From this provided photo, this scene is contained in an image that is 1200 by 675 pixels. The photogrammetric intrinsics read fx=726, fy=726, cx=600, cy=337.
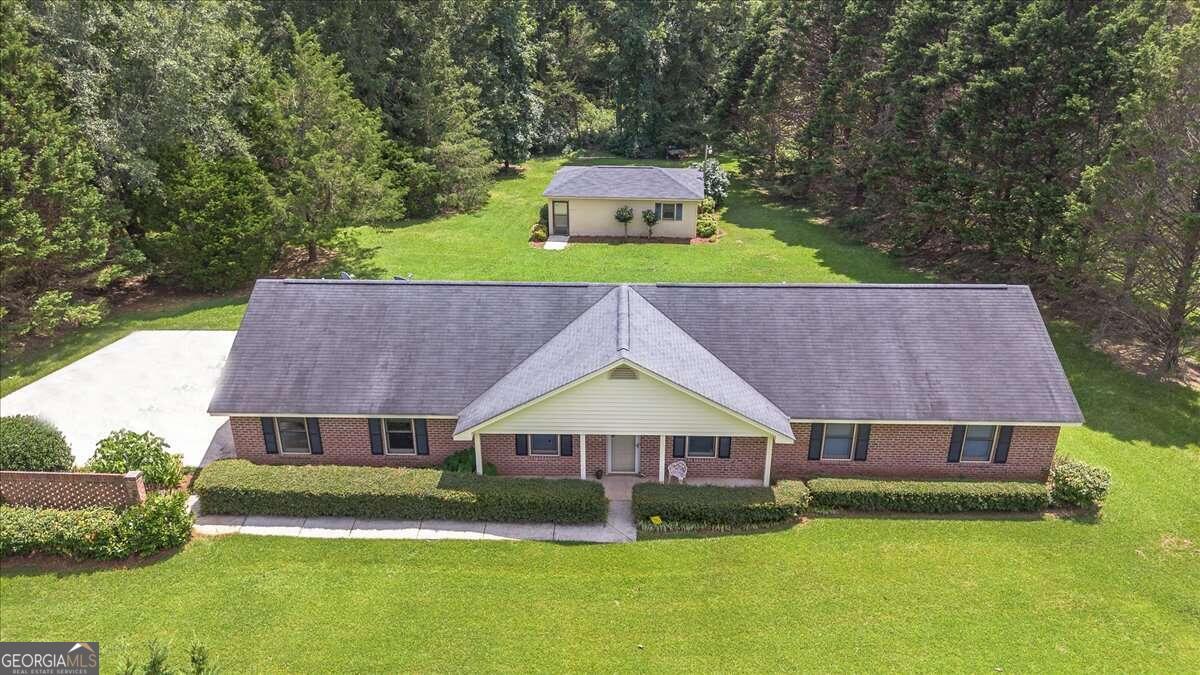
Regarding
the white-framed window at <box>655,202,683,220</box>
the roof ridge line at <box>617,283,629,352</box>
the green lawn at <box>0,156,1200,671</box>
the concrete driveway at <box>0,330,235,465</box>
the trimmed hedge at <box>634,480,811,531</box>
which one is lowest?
the concrete driveway at <box>0,330,235,465</box>

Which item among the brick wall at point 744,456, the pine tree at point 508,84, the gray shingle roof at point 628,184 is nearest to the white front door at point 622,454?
the brick wall at point 744,456

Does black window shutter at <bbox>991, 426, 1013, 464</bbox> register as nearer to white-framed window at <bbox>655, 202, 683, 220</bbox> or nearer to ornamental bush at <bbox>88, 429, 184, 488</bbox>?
ornamental bush at <bbox>88, 429, 184, 488</bbox>

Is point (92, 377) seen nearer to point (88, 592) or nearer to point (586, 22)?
point (88, 592)

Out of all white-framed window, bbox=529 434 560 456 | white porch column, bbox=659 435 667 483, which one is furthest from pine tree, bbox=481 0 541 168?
white porch column, bbox=659 435 667 483

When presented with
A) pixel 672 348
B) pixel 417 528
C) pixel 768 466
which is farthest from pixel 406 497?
pixel 768 466

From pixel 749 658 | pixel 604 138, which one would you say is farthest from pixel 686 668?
pixel 604 138

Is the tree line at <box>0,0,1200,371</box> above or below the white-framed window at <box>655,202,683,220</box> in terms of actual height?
above

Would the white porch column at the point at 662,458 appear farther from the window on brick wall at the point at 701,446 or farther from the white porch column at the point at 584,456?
the white porch column at the point at 584,456

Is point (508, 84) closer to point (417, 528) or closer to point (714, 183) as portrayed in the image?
point (714, 183)
